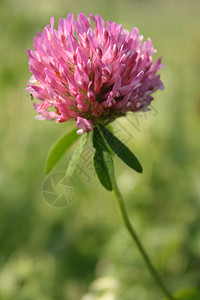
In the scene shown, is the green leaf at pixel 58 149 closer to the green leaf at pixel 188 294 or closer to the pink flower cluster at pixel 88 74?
the pink flower cluster at pixel 88 74

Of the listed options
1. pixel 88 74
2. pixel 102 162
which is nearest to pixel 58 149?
pixel 102 162

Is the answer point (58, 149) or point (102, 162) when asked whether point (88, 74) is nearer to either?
point (102, 162)

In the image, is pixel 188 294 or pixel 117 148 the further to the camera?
pixel 188 294

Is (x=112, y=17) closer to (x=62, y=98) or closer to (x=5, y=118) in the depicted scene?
(x=5, y=118)

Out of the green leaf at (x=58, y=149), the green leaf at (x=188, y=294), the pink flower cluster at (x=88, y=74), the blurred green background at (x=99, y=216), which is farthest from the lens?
the blurred green background at (x=99, y=216)

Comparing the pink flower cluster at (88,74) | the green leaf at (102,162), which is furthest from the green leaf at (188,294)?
the pink flower cluster at (88,74)

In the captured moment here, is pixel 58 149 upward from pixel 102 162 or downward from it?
upward
